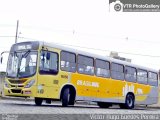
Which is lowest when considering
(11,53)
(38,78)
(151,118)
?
(151,118)

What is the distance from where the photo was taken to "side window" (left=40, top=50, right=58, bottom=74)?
15211mm

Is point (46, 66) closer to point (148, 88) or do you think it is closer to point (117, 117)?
point (117, 117)

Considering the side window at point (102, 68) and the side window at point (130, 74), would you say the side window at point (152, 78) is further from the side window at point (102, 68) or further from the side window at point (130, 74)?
the side window at point (102, 68)

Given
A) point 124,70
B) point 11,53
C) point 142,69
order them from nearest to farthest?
1. point 11,53
2. point 124,70
3. point 142,69

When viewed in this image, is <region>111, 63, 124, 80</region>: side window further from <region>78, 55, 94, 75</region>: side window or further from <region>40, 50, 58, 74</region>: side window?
<region>40, 50, 58, 74</region>: side window

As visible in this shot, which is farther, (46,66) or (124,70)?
(124,70)

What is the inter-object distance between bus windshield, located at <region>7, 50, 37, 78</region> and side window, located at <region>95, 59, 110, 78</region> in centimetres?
408

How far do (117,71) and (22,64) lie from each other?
21.6 ft

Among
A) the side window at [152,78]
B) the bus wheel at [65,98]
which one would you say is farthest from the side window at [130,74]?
the bus wheel at [65,98]

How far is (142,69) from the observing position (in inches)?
890

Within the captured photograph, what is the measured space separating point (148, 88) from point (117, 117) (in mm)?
16090

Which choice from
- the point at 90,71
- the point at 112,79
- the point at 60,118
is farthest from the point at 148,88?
the point at 60,118

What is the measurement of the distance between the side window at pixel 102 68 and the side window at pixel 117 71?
1.76 ft

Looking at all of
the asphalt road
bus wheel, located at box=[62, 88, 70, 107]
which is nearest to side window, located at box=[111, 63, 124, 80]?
bus wheel, located at box=[62, 88, 70, 107]
